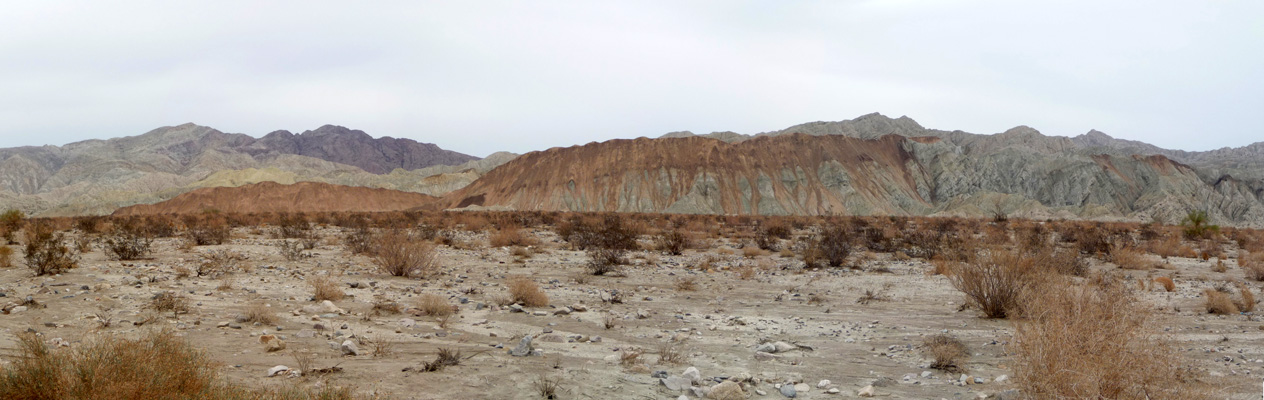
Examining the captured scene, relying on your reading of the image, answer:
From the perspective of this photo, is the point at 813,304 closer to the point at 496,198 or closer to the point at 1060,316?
the point at 1060,316

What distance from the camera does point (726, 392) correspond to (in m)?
5.18

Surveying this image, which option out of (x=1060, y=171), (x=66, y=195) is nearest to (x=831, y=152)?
(x=1060, y=171)

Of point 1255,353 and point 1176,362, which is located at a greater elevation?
point 1176,362

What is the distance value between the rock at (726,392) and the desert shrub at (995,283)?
4790 mm

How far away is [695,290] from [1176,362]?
7858mm

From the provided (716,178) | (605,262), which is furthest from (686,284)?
(716,178)

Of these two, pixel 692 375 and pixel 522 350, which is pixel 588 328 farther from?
pixel 692 375

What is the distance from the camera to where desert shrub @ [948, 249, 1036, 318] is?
8.32 metres

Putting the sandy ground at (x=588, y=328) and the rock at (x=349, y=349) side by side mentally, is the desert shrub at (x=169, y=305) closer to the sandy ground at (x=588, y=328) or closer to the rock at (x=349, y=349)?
the sandy ground at (x=588, y=328)

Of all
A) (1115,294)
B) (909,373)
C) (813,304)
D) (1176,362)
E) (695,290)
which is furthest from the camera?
(695,290)

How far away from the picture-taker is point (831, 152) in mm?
79938

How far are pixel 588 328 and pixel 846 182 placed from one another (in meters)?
71.2

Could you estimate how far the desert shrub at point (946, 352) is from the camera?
6027mm

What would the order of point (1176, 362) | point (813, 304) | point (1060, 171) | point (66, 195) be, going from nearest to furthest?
point (1176, 362) → point (813, 304) → point (1060, 171) → point (66, 195)
